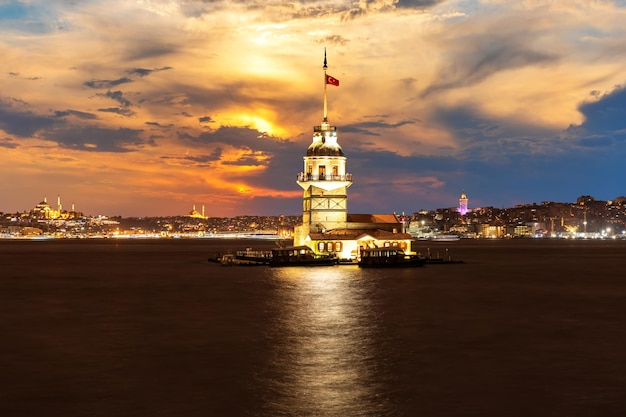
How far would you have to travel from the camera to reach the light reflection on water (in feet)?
74.7

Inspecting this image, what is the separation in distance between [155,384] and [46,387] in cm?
386

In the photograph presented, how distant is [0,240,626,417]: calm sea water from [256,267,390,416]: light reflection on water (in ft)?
0.35

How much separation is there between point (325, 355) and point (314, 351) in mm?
1098

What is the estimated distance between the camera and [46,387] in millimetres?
25000

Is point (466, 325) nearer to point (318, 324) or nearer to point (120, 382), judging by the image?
point (318, 324)

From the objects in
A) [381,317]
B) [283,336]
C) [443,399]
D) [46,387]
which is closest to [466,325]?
[381,317]

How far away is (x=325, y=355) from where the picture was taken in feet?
101

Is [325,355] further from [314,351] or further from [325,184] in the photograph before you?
[325,184]

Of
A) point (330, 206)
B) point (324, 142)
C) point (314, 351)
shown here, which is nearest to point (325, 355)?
Result: point (314, 351)

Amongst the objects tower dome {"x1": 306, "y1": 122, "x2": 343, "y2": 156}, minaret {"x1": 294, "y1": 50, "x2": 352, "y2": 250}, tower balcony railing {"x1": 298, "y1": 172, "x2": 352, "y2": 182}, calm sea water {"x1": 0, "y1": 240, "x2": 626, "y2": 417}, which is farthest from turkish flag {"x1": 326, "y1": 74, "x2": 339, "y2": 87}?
calm sea water {"x1": 0, "y1": 240, "x2": 626, "y2": 417}

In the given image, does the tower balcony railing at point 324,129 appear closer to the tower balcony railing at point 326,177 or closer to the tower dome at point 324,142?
the tower dome at point 324,142

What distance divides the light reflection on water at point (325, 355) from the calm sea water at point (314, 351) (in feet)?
0.35

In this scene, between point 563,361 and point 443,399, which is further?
point 563,361

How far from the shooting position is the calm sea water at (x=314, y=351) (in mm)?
22969
